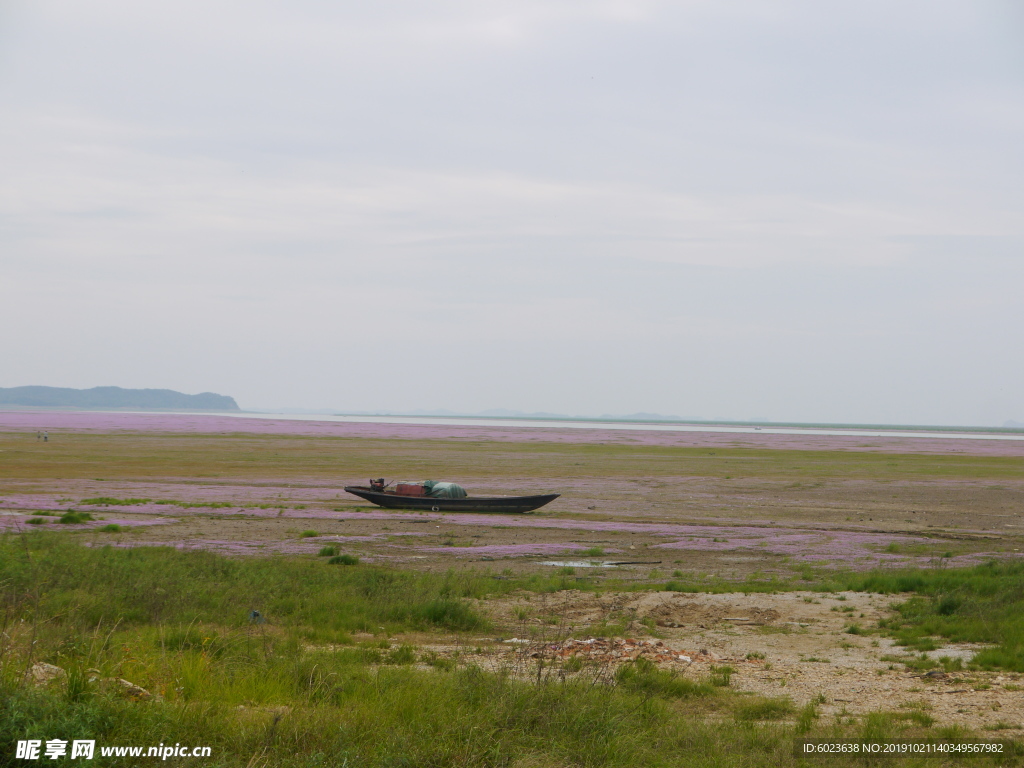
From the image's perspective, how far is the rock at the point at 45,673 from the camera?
6.83 m

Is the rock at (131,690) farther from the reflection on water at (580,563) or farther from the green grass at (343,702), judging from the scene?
the reflection on water at (580,563)

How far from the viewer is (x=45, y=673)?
7.20 meters

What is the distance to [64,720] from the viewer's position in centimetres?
583

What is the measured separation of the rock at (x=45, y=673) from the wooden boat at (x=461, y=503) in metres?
25.7

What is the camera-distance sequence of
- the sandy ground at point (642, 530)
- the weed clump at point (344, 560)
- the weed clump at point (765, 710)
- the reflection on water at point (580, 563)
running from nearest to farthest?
the weed clump at point (765, 710), the sandy ground at point (642, 530), the weed clump at point (344, 560), the reflection on water at point (580, 563)

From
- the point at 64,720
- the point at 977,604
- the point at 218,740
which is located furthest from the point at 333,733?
the point at 977,604

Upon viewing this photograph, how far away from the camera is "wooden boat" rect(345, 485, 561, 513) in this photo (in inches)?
1302

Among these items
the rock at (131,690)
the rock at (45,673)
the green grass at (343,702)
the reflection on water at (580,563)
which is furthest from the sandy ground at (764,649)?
the rock at (45,673)

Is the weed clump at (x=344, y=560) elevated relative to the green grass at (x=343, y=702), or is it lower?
lower

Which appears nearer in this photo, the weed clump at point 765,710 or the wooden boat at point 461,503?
the weed clump at point 765,710

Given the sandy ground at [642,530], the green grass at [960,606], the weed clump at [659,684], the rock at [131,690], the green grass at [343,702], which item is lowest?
the sandy ground at [642,530]

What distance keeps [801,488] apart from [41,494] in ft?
134

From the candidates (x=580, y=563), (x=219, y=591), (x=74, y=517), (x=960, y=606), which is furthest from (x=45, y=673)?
(x=74, y=517)

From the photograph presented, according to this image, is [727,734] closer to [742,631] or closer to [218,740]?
[218,740]
